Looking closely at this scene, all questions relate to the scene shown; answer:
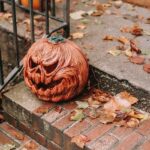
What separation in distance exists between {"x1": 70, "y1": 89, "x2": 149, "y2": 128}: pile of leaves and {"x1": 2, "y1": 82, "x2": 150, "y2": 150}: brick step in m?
0.05

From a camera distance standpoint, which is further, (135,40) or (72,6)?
(72,6)

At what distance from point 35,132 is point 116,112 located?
0.79 meters

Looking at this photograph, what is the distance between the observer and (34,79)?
362 centimetres

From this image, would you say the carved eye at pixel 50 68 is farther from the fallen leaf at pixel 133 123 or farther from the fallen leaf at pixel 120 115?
the fallen leaf at pixel 133 123

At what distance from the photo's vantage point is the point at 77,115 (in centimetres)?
353

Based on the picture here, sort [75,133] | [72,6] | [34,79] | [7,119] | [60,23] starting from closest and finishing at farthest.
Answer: [75,133] < [34,79] < [7,119] < [60,23] < [72,6]

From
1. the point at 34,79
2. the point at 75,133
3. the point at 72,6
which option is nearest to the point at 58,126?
the point at 75,133

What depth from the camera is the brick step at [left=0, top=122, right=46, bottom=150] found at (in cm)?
370

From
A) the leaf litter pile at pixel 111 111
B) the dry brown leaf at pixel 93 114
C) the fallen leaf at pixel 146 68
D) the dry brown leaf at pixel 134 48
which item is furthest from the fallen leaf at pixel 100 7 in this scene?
the dry brown leaf at pixel 93 114

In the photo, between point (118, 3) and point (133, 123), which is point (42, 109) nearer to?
point (133, 123)

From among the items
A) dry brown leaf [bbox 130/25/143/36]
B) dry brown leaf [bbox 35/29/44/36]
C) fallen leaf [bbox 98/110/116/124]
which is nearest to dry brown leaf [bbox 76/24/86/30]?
dry brown leaf [bbox 35/29/44/36]

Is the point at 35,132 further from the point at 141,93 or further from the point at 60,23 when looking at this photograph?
the point at 60,23

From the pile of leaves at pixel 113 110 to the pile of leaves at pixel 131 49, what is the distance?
37 cm

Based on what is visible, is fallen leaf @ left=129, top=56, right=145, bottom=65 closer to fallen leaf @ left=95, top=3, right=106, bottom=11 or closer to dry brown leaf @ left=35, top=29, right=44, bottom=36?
dry brown leaf @ left=35, top=29, right=44, bottom=36
